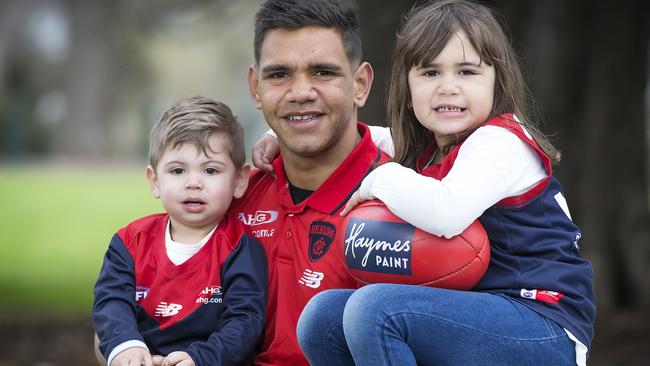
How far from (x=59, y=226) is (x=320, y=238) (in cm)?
1639

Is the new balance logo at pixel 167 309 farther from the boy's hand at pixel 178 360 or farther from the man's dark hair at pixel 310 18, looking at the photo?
the man's dark hair at pixel 310 18

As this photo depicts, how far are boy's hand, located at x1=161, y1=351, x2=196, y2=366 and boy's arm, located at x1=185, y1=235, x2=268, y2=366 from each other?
25mm

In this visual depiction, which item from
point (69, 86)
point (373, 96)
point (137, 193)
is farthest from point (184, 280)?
point (69, 86)

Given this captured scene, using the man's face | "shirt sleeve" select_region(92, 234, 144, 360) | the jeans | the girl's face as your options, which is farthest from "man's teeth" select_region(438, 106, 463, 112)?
"shirt sleeve" select_region(92, 234, 144, 360)

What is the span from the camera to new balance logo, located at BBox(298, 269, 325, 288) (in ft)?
12.2

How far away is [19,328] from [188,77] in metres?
34.6

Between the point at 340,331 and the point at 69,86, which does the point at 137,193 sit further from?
the point at 340,331

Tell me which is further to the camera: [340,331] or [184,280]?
[184,280]

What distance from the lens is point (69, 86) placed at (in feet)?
108

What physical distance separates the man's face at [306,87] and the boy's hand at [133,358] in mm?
1005

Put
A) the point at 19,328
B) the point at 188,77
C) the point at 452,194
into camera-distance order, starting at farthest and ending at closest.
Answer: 1. the point at 188,77
2. the point at 19,328
3. the point at 452,194

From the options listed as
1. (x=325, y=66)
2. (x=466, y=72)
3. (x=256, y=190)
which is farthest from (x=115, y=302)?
(x=466, y=72)

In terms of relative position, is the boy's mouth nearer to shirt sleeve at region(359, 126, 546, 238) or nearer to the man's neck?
shirt sleeve at region(359, 126, 546, 238)

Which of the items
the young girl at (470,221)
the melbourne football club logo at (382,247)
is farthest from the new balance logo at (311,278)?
the melbourne football club logo at (382,247)
